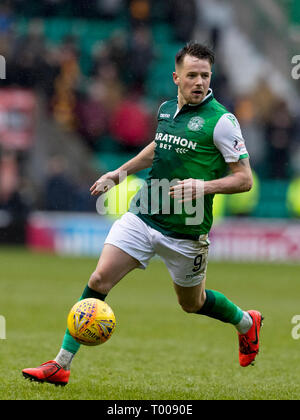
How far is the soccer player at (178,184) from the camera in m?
5.84

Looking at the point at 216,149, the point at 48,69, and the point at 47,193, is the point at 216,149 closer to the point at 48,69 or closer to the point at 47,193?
the point at 47,193

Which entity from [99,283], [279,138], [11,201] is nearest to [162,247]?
[99,283]

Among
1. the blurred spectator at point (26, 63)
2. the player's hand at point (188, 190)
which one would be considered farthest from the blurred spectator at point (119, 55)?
the player's hand at point (188, 190)

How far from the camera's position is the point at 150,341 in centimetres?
842

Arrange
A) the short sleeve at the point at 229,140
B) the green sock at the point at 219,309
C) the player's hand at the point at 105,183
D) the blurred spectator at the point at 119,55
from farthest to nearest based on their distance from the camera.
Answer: the blurred spectator at the point at 119,55, the green sock at the point at 219,309, the player's hand at the point at 105,183, the short sleeve at the point at 229,140

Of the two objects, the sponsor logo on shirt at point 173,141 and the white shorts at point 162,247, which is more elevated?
the sponsor logo on shirt at point 173,141

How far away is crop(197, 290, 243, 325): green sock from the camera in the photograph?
6512mm

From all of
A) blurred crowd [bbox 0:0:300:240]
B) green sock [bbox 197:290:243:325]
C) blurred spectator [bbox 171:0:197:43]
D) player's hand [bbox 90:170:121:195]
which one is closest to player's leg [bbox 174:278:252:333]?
green sock [bbox 197:290:243:325]

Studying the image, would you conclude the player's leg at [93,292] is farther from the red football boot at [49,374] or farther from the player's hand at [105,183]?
the player's hand at [105,183]

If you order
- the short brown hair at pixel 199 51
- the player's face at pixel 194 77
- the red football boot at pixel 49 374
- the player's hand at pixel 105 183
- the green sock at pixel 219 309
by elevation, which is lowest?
the red football boot at pixel 49 374

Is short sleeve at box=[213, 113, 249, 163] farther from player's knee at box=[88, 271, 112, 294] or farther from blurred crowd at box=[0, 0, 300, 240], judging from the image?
blurred crowd at box=[0, 0, 300, 240]

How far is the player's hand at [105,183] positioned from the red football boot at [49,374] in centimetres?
127

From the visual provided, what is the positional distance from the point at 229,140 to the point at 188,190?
1.75 ft
